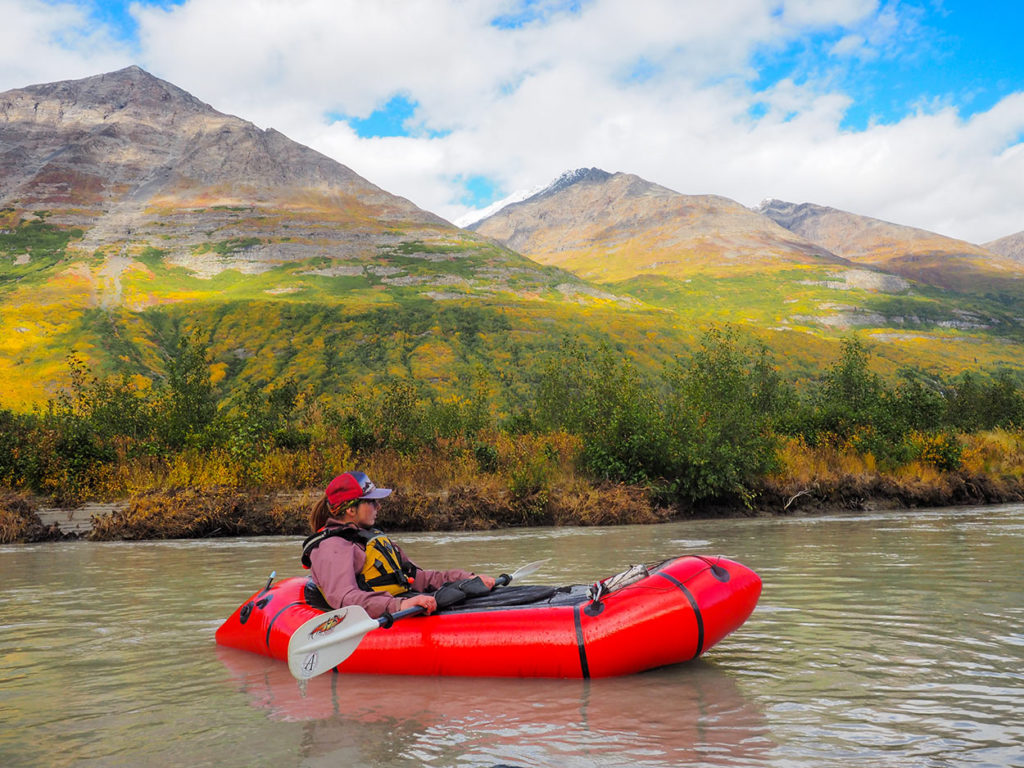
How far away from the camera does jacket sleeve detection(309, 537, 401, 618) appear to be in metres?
5.81

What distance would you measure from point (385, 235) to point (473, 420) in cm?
10623

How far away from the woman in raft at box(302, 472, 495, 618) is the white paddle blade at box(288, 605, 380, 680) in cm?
22

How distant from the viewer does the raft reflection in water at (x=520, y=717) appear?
13.5ft

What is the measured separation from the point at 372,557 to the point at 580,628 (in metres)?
1.70

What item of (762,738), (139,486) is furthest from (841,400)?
(762,738)

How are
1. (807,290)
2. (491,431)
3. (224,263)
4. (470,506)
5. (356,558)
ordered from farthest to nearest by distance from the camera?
1. (807,290)
2. (224,263)
3. (491,431)
4. (470,506)
5. (356,558)

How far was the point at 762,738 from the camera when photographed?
4207 millimetres

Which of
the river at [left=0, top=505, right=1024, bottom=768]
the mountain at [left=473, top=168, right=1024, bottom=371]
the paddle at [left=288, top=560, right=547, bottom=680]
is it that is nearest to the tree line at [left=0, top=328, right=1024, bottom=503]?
the river at [left=0, top=505, right=1024, bottom=768]

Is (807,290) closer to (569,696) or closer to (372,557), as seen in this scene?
(372,557)

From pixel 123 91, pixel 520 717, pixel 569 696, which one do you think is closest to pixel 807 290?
pixel 569 696

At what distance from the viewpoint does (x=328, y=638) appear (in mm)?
5473

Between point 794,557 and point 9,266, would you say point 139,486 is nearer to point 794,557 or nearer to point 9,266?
point 794,557

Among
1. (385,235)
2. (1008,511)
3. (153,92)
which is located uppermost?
(153,92)

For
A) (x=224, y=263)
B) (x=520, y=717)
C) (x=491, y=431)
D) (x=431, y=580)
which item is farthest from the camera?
(x=224, y=263)
